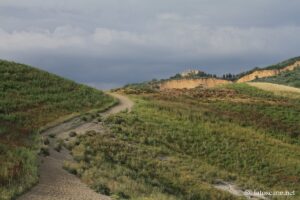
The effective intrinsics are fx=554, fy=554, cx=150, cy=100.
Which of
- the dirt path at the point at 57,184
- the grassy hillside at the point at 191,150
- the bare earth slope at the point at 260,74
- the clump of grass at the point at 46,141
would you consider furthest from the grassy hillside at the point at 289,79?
the dirt path at the point at 57,184

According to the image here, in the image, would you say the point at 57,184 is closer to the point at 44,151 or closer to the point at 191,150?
the point at 44,151

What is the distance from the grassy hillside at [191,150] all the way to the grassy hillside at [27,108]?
246cm

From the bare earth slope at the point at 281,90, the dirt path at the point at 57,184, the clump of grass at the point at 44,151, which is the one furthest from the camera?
the bare earth slope at the point at 281,90

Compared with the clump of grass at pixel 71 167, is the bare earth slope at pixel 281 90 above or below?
above

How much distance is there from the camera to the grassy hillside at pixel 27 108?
20.3 metres

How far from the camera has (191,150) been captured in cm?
3756

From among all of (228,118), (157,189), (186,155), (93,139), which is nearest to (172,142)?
(186,155)

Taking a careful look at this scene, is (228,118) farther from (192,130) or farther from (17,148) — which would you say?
(17,148)

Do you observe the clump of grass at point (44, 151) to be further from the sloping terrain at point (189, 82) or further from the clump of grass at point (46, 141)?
the sloping terrain at point (189, 82)

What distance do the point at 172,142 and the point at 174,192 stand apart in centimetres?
1352

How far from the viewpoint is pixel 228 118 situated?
49094 millimetres

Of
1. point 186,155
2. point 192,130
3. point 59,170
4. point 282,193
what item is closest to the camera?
point 59,170

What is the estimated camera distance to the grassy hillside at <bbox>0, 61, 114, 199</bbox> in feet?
66.6

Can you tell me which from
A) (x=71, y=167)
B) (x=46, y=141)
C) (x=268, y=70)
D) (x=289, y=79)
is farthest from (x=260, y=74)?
(x=71, y=167)
